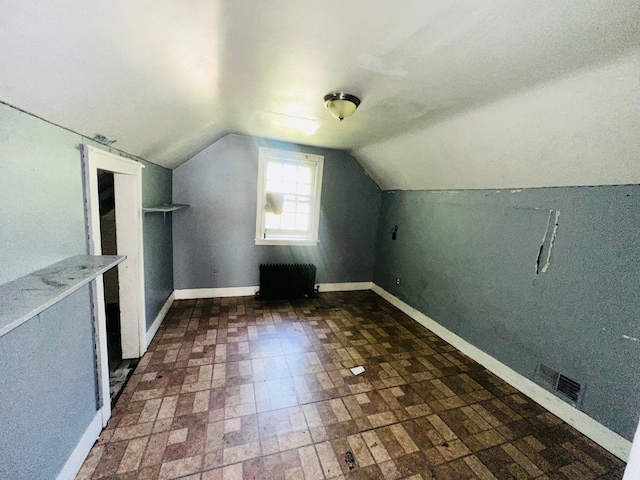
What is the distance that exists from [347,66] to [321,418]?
243cm

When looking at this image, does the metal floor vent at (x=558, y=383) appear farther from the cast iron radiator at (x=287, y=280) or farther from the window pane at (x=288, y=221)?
the window pane at (x=288, y=221)

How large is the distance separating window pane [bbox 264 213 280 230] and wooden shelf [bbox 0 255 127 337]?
9.22ft

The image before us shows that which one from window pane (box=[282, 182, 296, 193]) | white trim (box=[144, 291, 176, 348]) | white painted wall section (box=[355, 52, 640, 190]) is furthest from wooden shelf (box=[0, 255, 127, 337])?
window pane (box=[282, 182, 296, 193])

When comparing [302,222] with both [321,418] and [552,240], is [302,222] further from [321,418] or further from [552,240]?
[552,240]

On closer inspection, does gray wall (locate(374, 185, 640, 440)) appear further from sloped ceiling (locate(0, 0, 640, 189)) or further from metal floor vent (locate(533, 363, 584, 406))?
sloped ceiling (locate(0, 0, 640, 189))

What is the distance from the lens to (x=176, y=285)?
3.88m

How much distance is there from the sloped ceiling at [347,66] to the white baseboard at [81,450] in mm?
1778

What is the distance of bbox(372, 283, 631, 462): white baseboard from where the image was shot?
1.81 m

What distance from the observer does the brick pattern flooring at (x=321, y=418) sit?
1.61m

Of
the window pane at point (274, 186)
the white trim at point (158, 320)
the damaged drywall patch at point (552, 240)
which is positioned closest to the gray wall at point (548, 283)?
the damaged drywall patch at point (552, 240)

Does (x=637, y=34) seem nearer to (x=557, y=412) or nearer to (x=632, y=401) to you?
(x=632, y=401)

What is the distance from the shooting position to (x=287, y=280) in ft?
13.7

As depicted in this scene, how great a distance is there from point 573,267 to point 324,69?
2.42 m

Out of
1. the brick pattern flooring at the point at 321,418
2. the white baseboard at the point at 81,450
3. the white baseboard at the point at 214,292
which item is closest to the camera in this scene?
the white baseboard at the point at 81,450
